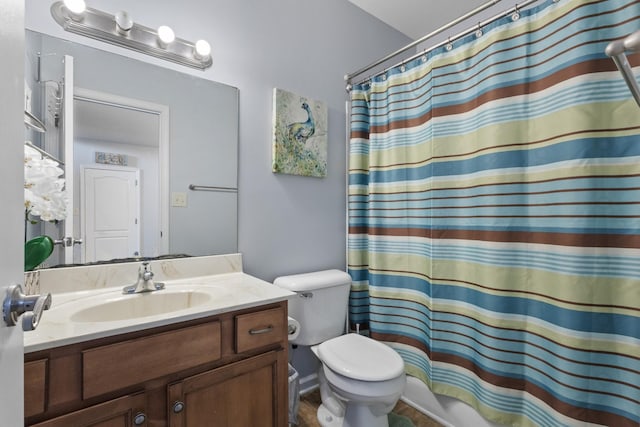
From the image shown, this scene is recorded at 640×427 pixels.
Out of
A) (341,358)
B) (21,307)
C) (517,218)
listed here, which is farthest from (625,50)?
(341,358)

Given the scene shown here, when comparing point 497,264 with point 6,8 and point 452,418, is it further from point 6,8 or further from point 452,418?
point 6,8

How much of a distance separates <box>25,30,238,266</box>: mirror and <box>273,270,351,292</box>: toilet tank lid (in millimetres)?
346

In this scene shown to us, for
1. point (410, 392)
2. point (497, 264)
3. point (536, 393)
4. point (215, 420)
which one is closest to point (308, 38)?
point (497, 264)

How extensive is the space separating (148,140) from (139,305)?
730 millimetres

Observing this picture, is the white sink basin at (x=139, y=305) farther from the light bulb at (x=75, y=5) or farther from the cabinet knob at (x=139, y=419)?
the light bulb at (x=75, y=5)

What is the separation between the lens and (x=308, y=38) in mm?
1790

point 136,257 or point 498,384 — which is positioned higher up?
point 136,257

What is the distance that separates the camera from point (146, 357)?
2.81 feet

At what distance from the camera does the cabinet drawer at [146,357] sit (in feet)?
2.58

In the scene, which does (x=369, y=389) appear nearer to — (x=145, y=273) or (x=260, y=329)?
(x=260, y=329)

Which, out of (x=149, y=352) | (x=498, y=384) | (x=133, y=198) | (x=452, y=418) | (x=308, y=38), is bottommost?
(x=452, y=418)

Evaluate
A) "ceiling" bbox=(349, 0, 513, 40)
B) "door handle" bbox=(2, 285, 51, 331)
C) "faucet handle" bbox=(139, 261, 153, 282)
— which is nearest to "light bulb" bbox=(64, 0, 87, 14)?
"faucet handle" bbox=(139, 261, 153, 282)

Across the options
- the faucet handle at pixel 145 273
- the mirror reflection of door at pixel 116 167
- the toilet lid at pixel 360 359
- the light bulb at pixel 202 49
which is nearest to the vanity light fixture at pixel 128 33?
the light bulb at pixel 202 49

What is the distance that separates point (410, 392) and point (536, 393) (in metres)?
0.76
